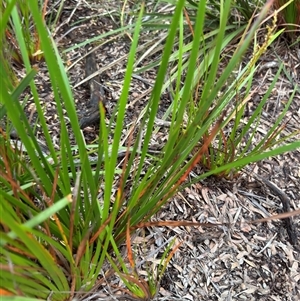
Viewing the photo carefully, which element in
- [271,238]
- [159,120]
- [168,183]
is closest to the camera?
[168,183]

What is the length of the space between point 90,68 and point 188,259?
70cm

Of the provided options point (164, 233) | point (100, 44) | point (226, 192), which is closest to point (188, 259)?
point (164, 233)

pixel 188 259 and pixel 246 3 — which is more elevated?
pixel 246 3

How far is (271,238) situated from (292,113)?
1.52 feet

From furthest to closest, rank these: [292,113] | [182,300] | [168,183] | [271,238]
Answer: [292,113]
[271,238]
[182,300]
[168,183]

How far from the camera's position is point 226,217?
1104 millimetres

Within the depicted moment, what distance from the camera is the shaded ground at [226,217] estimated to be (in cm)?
100

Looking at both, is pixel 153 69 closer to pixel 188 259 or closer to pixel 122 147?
pixel 122 147

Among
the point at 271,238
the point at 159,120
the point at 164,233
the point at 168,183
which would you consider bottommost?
the point at 271,238

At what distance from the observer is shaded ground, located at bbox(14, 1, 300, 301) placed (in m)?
1.00

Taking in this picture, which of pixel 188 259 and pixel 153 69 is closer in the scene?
pixel 188 259

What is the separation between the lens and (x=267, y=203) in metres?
1.16

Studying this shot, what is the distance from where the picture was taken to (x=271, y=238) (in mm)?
1105

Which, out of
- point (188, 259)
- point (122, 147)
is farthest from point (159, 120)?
point (188, 259)
